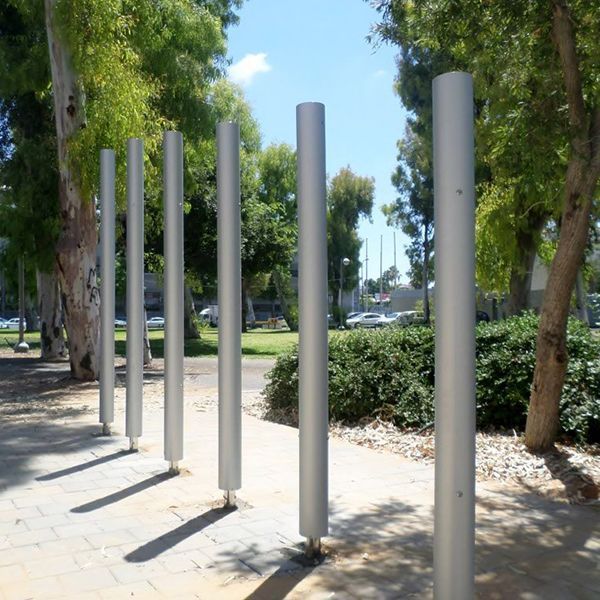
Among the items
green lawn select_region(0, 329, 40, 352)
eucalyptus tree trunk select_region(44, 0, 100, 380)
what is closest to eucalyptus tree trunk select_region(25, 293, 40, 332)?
green lawn select_region(0, 329, 40, 352)

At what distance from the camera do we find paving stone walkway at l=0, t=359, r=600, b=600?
3.84m

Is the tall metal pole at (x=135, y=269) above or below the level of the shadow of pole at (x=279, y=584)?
above

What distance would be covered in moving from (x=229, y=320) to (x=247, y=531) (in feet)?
4.62

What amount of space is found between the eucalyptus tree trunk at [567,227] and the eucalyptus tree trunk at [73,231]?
28.9 feet

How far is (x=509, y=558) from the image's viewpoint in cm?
427

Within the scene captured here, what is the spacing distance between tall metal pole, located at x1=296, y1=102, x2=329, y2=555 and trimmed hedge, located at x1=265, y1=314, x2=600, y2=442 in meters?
3.91

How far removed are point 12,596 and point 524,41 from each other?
6.38 meters

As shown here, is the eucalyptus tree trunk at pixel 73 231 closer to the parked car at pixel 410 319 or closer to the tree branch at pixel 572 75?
the parked car at pixel 410 319

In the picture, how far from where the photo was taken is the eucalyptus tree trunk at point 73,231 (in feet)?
41.7

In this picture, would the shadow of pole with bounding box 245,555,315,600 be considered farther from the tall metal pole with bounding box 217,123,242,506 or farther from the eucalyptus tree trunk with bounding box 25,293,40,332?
the eucalyptus tree trunk with bounding box 25,293,40,332

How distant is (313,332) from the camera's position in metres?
4.15

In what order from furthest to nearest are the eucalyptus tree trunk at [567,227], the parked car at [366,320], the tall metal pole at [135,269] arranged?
the parked car at [366,320] → the tall metal pole at [135,269] → the eucalyptus tree trunk at [567,227]

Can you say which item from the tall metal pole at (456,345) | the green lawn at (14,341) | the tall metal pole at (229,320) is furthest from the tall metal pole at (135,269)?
the green lawn at (14,341)

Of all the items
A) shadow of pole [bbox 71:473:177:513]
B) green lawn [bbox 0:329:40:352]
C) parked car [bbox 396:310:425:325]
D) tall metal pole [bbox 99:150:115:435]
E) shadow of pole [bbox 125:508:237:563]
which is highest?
tall metal pole [bbox 99:150:115:435]
